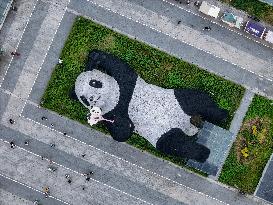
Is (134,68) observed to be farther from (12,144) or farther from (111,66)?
(12,144)

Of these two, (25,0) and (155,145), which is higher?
(25,0)

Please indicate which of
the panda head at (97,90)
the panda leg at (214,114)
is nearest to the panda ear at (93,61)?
the panda head at (97,90)

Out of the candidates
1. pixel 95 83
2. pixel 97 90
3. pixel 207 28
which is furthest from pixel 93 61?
pixel 207 28

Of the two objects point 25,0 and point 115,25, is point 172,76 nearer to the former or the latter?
point 115,25

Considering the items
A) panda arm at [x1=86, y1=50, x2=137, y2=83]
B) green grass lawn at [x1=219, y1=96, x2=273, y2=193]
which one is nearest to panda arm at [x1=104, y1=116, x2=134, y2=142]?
panda arm at [x1=86, y1=50, x2=137, y2=83]

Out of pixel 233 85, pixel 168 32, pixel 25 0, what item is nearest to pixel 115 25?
pixel 168 32

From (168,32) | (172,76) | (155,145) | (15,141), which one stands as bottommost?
(15,141)
